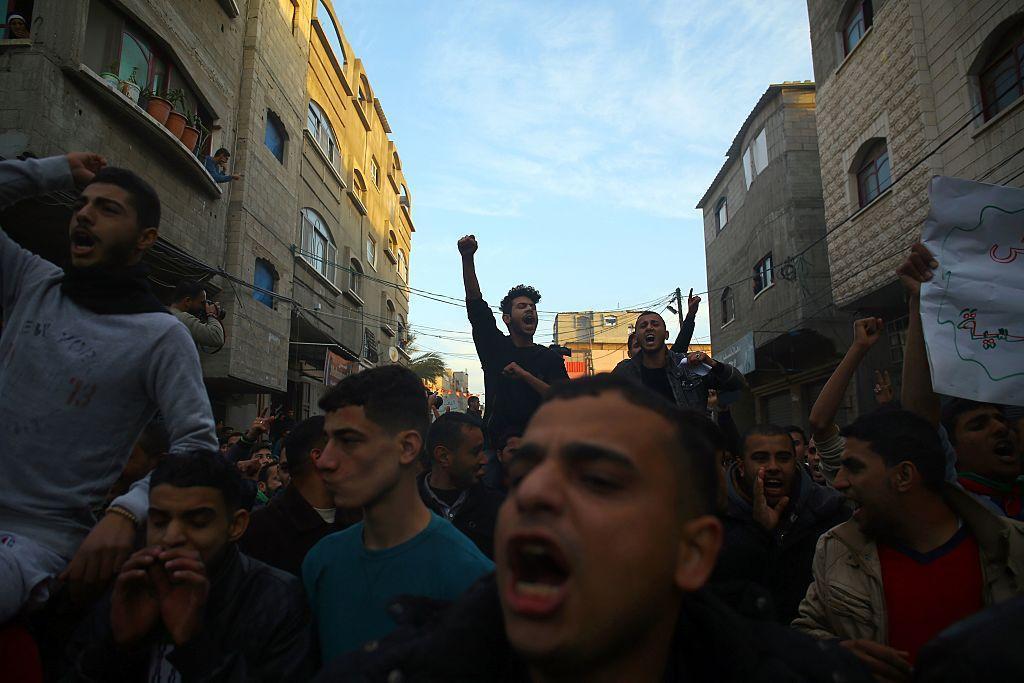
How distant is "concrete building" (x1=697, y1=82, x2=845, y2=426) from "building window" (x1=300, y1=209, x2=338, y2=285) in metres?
12.9

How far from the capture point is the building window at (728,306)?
21.8 metres

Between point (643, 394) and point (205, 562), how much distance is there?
1.59 m

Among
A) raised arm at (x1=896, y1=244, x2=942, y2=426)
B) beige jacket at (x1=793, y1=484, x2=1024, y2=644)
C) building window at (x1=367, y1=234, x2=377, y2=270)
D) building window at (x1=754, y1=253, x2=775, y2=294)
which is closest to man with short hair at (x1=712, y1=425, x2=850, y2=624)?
beige jacket at (x1=793, y1=484, x2=1024, y2=644)

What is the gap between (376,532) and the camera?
2.25 meters

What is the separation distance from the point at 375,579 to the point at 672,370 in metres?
3.09

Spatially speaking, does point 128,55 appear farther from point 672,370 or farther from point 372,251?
point 372,251

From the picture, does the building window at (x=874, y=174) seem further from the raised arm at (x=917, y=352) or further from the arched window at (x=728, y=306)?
the raised arm at (x=917, y=352)

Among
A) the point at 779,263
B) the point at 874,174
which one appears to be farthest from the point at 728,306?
the point at 874,174

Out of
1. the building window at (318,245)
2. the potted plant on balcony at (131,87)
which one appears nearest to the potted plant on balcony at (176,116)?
the potted plant on balcony at (131,87)

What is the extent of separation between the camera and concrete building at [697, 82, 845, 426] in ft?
54.2

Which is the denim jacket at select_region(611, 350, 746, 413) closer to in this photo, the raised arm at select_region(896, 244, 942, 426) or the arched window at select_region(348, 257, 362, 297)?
the raised arm at select_region(896, 244, 942, 426)

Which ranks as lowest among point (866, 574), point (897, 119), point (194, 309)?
point (866, 574)

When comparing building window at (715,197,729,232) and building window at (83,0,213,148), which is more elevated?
building window at (715,197,729,232)

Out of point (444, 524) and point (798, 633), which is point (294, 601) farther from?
point (798, 633)
